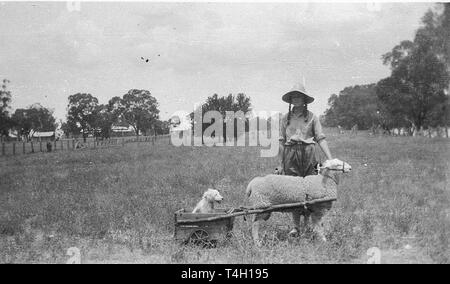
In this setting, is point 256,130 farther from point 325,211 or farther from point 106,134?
point 106,134

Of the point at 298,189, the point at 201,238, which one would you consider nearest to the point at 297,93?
the point at 298,189

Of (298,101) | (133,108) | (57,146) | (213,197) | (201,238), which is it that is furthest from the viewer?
(133,108)

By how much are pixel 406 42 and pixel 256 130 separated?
2292cm

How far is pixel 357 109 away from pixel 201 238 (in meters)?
88.9

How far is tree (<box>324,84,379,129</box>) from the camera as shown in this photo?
82.2m

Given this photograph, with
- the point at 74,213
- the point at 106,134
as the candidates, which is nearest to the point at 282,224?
the point at 74,213

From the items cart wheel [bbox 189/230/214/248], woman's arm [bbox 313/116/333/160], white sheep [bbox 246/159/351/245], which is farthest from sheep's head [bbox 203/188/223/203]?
woman's arm [bbox 313/116/333/160]

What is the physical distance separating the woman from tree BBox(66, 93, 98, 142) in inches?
1446

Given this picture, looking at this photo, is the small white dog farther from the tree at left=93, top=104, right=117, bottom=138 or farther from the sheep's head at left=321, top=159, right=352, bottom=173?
the tree at left=93, top=104, right=117, bottom=138

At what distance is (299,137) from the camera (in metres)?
5.96

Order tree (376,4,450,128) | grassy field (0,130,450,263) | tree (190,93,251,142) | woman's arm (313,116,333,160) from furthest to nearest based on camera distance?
1. tree (376,4,450,128)
2. tree (190,93,251,142)
3. woman's arm (313,116,333,160)
4. grassy field (0,130,450,263)

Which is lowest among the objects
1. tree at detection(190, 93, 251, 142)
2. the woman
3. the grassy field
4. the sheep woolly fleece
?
the grassy field

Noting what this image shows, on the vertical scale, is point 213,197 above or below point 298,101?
below

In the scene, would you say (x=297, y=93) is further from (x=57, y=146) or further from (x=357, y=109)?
(x=357, y=109)
